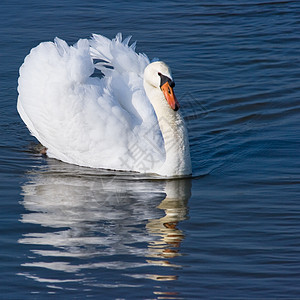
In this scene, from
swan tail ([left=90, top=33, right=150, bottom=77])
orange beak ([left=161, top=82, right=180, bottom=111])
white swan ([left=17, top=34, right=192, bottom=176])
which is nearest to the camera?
orange beak ([left=161, top=82, right=180, bottom=111])

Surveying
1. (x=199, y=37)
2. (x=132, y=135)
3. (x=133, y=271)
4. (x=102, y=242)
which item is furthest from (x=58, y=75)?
(x=199, y=37)

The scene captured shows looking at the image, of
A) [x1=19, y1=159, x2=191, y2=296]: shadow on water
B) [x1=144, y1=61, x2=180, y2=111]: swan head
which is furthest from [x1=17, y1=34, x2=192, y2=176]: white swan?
[x1=19, y1=159, x2=191, y2=296]: shadow on water

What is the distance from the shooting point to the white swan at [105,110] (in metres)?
8.59

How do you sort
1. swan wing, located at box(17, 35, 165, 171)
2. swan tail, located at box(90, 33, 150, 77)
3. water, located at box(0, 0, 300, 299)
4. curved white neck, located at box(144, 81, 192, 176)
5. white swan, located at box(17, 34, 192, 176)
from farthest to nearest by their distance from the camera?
1. swan tail, located at box(90, 33, 150, 77)
2. swan wing, located at box(17, 35, 165, 171)
3. white swan, located at box(17, 34, 192, 176)
4. curved white neck, located at box(144, 81, 192, 176)
5. water, located at box(0, 0, 300, 299)

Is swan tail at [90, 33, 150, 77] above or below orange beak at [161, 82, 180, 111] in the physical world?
above

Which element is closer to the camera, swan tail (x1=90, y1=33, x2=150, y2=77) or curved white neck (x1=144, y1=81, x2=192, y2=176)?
curved white neck (x1=144, y1=81, x2=192, y2=176)

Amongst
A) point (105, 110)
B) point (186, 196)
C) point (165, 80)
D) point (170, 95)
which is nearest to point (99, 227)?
point (186, 196)

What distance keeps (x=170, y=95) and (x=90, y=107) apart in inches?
47.8

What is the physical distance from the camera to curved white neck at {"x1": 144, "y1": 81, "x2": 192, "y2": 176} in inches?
333

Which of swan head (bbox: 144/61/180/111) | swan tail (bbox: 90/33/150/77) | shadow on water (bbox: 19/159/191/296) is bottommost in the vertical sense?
shadow on water (bbox: 19/159/191/296)

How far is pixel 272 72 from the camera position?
12055mm

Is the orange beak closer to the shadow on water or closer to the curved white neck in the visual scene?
the curved white neck

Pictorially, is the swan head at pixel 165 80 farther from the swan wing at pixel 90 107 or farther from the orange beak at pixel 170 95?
the swan wing at pixel 90 107

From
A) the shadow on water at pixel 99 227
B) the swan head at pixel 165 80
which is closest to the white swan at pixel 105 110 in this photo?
the swan head at pixel 165 80
